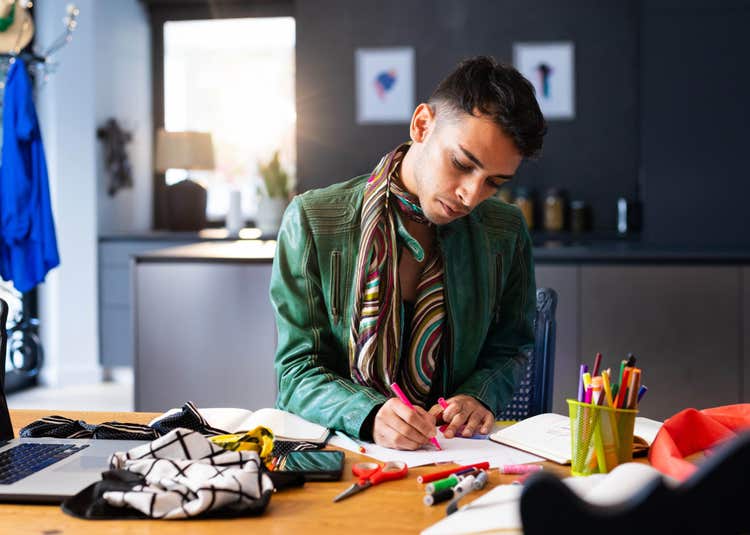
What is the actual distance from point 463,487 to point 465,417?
324 millimetres

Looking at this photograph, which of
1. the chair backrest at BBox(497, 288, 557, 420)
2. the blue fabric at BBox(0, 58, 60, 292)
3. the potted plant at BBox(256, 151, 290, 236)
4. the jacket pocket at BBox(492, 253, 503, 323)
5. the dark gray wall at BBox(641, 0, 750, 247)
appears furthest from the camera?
the potted plant at BBox(256, 151, 290, 236)

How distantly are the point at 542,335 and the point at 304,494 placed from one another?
904mm

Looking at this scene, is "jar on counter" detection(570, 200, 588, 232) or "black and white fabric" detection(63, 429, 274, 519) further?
"jar on counter" detection(570, 200, 588, 232)

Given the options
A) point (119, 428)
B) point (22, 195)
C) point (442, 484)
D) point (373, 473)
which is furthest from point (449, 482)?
point (22, 195)

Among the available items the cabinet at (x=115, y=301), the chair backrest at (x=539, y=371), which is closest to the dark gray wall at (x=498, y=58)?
the cabinet at (x=115, y=301)

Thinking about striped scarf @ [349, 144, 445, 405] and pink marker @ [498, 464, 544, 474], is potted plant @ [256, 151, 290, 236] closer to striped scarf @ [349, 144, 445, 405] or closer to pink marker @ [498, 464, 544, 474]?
striped scarf @ [349, 144, 445, 405]

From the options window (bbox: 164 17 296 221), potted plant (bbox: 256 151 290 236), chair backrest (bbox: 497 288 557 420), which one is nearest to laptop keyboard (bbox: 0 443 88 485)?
chair backrest (bbox: 497 288 557 420)

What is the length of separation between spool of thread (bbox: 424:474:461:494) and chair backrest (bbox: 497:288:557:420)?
764 mm

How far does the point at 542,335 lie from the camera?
186 cm

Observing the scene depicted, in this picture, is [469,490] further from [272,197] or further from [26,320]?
[272,197]

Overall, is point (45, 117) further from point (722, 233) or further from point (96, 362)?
point (722, 233)

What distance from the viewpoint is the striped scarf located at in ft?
5.25

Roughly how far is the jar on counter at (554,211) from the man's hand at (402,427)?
13.2 feet

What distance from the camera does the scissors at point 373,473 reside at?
1095 millimetres
